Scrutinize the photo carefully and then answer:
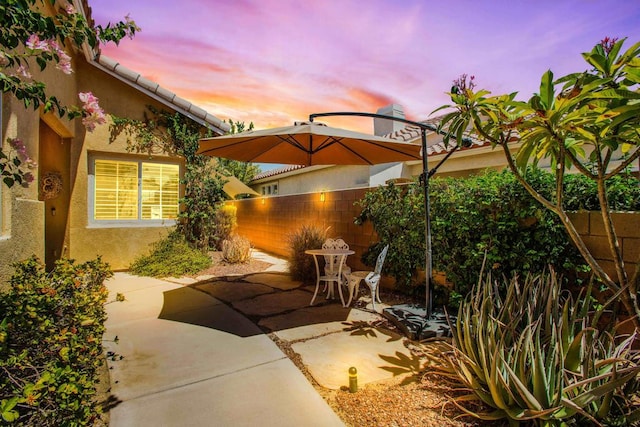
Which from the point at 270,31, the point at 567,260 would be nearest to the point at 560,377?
the point at 567,260

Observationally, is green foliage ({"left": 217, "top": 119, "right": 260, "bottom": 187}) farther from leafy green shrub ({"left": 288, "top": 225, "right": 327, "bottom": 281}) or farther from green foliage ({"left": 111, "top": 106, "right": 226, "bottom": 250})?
leafy green shrub ({"left": 288, "top": 225, "right": 327, "bottom": 281})

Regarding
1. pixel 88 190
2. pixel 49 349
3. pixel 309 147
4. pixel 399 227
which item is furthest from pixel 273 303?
pixel 88 190

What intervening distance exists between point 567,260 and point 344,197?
15.8 feet

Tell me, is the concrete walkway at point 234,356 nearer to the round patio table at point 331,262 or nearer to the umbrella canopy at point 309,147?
the round patio table at point 331,262

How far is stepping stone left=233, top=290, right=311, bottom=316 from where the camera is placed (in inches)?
196

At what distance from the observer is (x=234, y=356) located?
3.42 meters

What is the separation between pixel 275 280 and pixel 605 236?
5584mm

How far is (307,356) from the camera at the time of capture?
3438 millimetres

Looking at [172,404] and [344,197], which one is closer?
[172,404]

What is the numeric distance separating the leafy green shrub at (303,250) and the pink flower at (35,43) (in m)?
5.56

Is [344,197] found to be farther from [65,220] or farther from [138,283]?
[65,220]

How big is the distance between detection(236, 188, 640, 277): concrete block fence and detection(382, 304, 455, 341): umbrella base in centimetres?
185

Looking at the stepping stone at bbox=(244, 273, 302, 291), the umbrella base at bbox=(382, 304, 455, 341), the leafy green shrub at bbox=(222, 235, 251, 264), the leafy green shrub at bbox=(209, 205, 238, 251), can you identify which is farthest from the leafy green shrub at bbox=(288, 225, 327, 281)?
the leafy green shrub at bbox=(209, 205, 238, 251)

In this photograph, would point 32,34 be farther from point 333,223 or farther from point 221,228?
point 221,228
